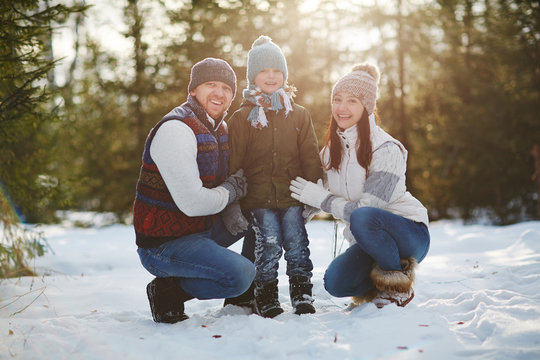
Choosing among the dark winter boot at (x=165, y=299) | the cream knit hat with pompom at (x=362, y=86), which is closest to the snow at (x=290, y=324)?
the dark winter boot at (x=165, y=299)

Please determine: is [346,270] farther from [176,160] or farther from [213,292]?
[176,160]

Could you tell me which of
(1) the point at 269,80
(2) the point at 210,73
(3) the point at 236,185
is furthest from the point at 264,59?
(3) the point at 236,185

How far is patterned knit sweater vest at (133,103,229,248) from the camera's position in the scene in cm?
275

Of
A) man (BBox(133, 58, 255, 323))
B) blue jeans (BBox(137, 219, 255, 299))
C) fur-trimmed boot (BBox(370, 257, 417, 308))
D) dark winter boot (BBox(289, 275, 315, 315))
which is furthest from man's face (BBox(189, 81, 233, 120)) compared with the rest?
fur-trimmed boot (BBox(370, 257, 417, 308))

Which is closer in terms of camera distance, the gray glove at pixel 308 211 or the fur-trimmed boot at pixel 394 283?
the fur-trimmed boot at pixel 394 283

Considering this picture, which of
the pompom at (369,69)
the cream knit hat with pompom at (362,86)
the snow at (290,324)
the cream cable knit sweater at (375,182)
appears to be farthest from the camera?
the pompom at (369,69)

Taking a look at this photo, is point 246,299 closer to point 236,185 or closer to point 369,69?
point 236,185

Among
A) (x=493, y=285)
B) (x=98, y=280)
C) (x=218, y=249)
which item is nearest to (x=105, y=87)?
(x=98, y=280)

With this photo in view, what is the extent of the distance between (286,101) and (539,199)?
8.61m

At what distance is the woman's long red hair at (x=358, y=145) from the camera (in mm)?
2957

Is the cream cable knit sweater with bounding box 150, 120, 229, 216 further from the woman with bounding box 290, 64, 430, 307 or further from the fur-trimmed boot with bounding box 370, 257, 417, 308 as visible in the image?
the fur-trimmed boot with bounding box 370, 257, 417, 308

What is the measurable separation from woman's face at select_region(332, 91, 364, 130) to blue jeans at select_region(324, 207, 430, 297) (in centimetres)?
66

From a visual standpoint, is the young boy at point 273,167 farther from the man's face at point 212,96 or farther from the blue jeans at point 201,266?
the blue jeans at point 201,266

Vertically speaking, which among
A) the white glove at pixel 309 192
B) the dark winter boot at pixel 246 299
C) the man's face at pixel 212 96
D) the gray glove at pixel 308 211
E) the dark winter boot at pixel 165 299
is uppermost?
the man's face at pixel 212 96
